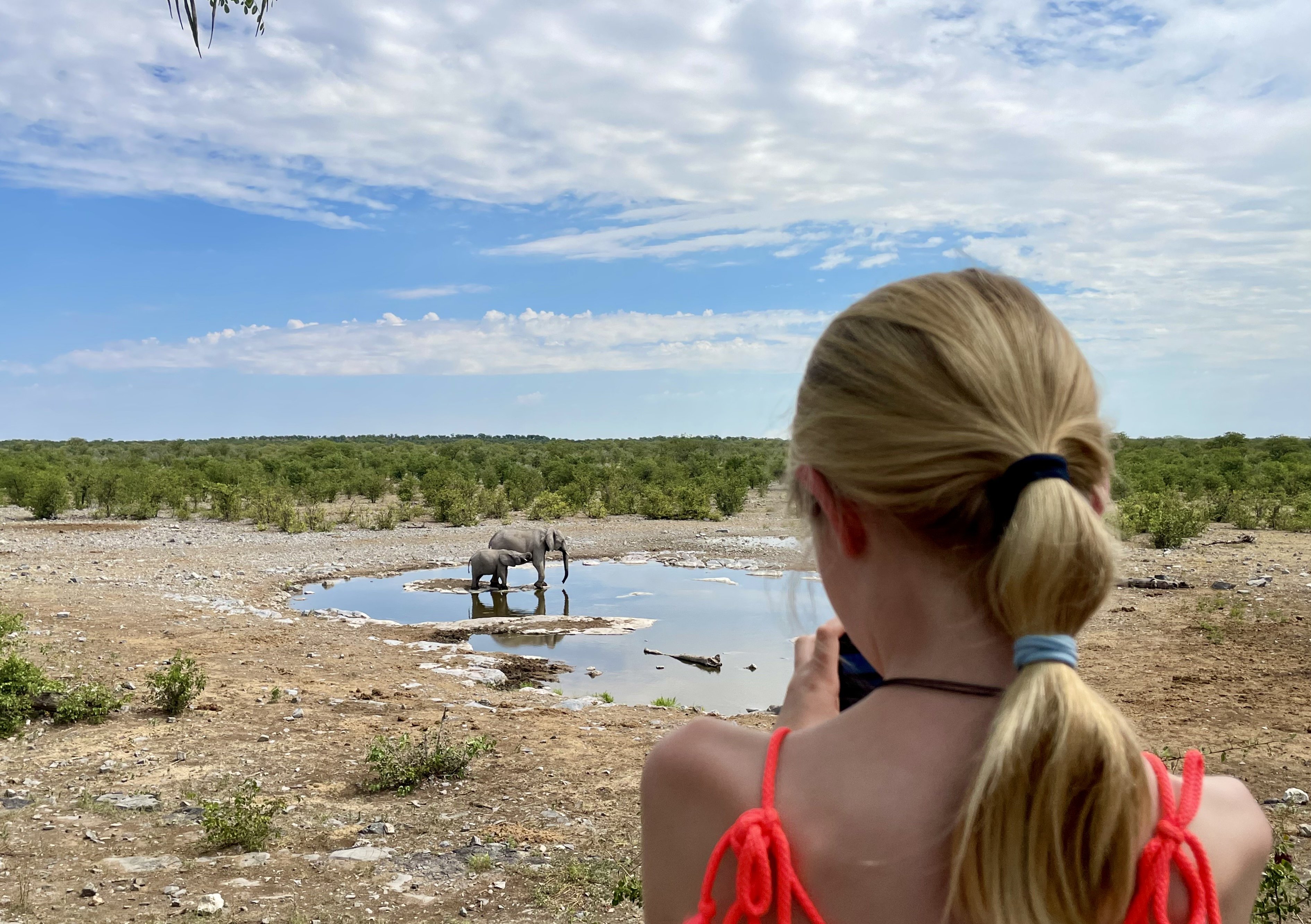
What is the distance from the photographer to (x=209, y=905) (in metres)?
3.57

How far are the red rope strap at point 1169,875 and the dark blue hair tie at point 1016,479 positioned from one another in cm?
29

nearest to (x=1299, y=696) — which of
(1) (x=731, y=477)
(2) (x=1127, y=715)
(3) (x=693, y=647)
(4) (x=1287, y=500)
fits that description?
(2) (x=1127, y=715)

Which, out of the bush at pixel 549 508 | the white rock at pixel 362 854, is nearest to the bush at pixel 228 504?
the bush at pixel 549 508

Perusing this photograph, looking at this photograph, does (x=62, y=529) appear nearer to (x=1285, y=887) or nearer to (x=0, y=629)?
(x=0, y=629)

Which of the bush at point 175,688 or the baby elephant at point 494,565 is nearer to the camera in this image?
the bush at point 175,688

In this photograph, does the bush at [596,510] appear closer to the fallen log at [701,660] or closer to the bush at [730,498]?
the bush at [730,498]

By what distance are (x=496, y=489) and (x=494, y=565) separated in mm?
13417

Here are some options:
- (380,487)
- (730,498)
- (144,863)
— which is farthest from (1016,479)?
(380,487)

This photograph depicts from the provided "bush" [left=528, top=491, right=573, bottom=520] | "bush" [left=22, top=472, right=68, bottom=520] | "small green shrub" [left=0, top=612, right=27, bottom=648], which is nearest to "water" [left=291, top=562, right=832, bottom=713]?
"small green shrub" [left=0, top=612, right=27, bottom=648]

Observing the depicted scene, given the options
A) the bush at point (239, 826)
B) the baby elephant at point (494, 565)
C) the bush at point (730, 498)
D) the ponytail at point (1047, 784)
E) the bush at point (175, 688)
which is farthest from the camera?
the bush at point (730, 498)

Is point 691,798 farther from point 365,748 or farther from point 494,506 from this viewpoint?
point 494,506

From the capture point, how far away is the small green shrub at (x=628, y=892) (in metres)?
3.68

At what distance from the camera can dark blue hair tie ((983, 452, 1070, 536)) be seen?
92 cm

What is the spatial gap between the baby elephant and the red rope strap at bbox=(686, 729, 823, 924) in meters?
13.2
